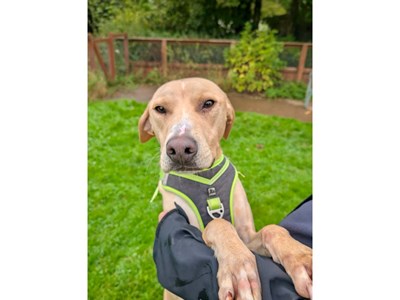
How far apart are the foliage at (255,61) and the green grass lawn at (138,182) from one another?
1.64ft

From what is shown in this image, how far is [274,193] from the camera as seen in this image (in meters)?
3.42

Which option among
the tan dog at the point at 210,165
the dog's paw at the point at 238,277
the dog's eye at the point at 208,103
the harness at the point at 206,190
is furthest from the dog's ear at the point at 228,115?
the dog's paw at the point at 238,277

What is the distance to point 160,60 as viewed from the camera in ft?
15.7

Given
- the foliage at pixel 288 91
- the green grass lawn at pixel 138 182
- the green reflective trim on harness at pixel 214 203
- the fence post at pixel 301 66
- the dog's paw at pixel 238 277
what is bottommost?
the green grass lawn at pixel 138 182

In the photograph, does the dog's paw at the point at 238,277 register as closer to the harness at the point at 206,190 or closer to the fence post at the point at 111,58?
the harness at the point at 206,190

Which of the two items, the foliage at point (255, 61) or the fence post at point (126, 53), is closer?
the foliage at point (255, 61)

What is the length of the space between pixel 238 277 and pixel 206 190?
618 mm

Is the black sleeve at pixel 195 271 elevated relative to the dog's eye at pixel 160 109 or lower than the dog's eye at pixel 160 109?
lower

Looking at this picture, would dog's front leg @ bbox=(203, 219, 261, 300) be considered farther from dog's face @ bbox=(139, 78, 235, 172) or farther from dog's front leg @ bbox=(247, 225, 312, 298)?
dog's face @ bbox=(139, 78, 235, 172)

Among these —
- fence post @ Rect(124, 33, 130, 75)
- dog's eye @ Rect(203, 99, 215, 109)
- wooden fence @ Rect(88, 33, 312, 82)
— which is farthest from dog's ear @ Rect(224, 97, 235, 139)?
fence post @ Rect(124, 33, 130, 75)

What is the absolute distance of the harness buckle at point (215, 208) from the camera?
1.65 metres

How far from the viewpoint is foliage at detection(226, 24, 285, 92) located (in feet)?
14.7

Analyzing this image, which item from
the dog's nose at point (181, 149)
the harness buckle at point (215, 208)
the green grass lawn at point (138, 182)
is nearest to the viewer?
the dog's nose at point (181, 149)

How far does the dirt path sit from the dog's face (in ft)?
7.00
